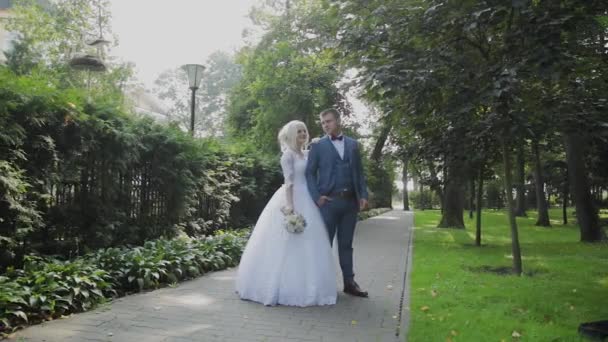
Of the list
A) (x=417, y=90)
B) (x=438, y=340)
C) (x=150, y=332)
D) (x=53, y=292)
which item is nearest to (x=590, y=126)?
(x=417, y=90)

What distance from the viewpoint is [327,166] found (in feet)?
18.4

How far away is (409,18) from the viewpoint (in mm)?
6953

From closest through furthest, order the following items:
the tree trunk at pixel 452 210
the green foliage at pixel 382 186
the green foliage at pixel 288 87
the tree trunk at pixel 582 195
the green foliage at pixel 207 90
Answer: the tree trunk at pixel 582 195, the green foliage at pixel 288 87, the tree trunk at pixel 452 210, the green foliage at pixel 382 186, the green foliage at pixel 207 90

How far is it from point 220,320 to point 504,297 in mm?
3450

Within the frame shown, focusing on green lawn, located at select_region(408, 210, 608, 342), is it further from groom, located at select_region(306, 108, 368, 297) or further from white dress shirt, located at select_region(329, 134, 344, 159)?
white dress shirt, located at select_region(329, 134, 344, 159)

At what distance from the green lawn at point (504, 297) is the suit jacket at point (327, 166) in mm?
1564

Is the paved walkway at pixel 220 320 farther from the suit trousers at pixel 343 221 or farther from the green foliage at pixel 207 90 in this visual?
the green foliage at pixel 207 90

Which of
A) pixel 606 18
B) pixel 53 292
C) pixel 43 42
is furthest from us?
pixel 43 42

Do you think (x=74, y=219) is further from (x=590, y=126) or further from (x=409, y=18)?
(x=590, y=126)

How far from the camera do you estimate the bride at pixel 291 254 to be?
5.28m

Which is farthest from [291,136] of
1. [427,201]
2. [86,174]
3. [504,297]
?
[427,201]

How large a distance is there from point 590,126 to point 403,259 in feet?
13.4

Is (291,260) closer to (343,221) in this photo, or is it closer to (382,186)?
(343,221)

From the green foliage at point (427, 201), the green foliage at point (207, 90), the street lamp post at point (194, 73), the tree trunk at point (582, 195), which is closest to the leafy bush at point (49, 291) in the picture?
the street lamp post at point (194, 73)
